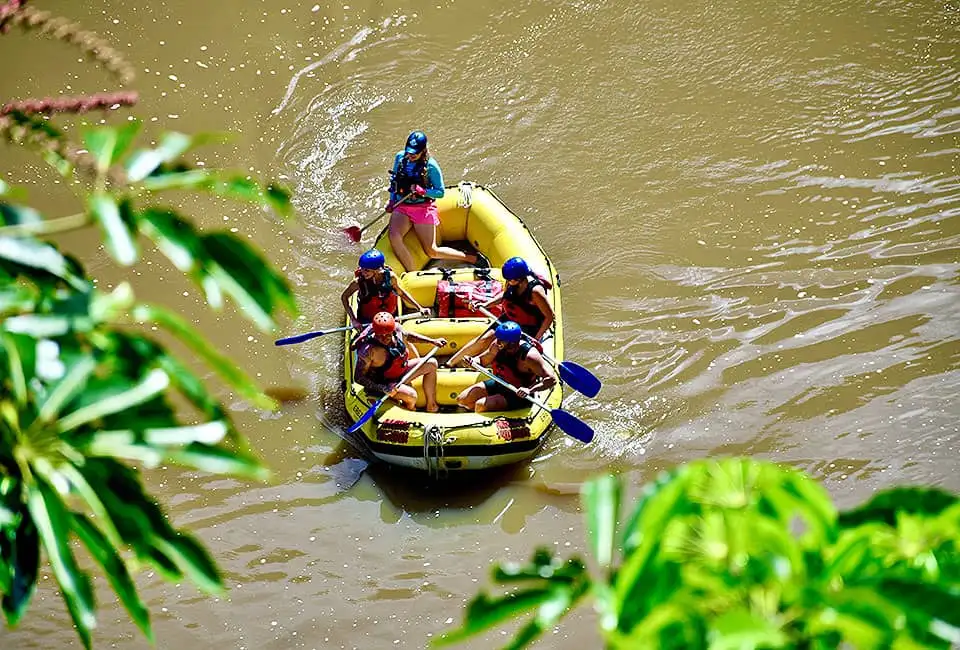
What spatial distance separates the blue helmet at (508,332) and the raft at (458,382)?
0.45 meters

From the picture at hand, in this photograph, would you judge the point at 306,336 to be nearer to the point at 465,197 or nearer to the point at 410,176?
the point at 410,176

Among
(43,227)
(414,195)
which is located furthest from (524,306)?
(43,227)

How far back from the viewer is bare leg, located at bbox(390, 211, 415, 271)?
29.1 feet

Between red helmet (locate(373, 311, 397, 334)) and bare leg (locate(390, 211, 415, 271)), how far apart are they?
1.31 meters

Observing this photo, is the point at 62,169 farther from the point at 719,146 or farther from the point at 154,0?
the point at 154,0

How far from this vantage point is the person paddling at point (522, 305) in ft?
25.8

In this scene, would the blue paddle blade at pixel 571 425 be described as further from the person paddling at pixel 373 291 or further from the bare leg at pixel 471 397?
the person paddling at pixel 373 291

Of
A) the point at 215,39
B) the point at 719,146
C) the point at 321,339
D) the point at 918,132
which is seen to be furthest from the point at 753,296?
the point at 215,39

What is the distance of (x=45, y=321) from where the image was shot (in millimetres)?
1611

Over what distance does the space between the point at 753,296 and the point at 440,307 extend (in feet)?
8.88

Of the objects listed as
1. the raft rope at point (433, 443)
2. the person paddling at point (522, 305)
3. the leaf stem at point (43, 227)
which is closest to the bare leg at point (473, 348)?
the person paddling at point (522, 305)

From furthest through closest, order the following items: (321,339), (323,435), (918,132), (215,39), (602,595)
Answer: (215,39) < (918,132) < (321,339) < (323,435) < (602,595)

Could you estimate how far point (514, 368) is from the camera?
7.69 m

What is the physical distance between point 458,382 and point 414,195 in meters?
1.83
